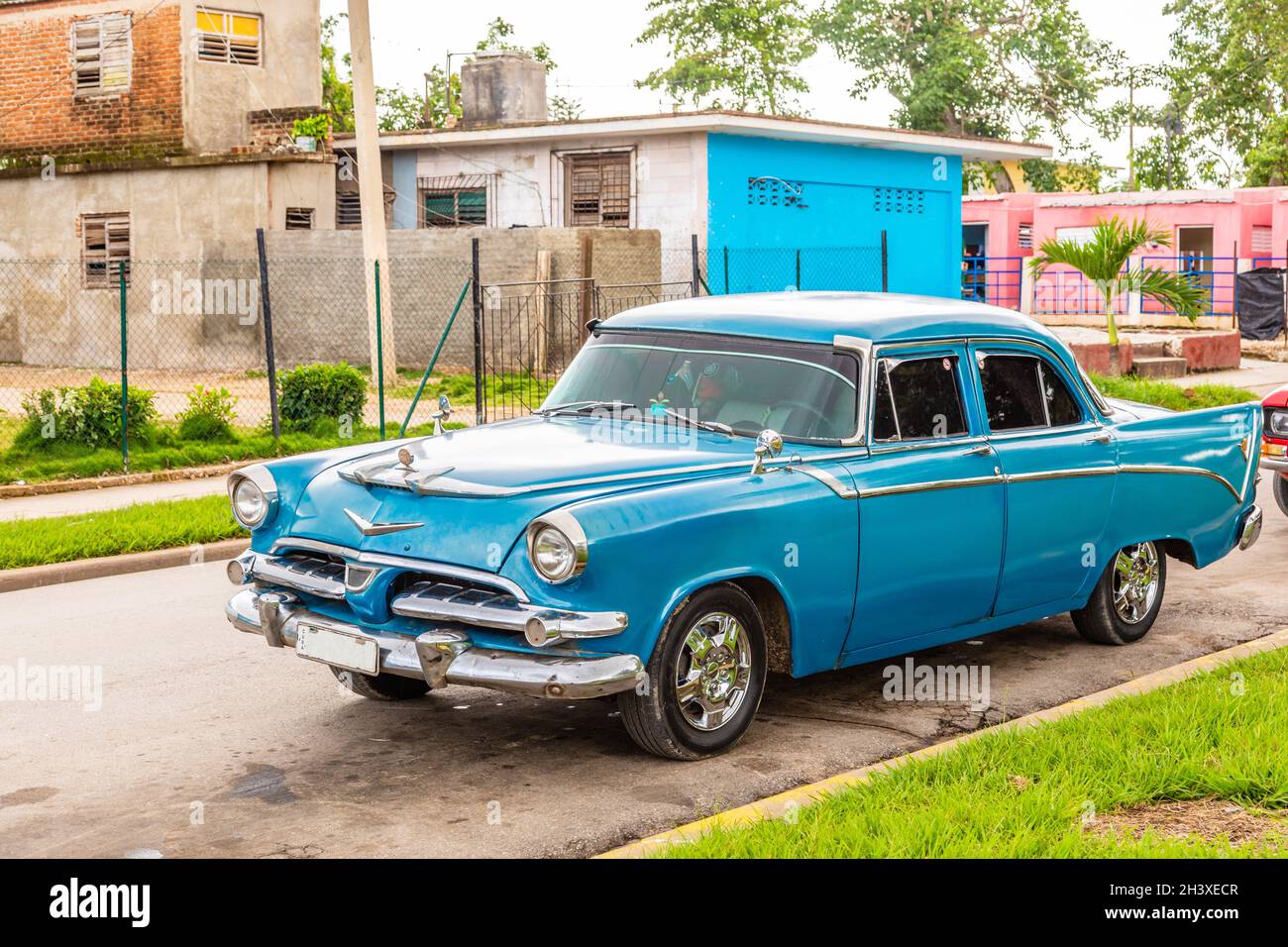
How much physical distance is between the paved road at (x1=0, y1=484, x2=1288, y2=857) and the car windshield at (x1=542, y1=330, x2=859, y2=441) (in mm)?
1271

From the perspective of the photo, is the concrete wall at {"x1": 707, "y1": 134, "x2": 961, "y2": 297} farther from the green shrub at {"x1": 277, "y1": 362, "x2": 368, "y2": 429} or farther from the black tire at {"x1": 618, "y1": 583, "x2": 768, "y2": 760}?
the black tire at {"x1": 618, "y1": 583, "x2": 768, "y2": 760}

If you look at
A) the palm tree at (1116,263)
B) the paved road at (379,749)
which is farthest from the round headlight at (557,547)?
the palm tree at (1116,263)

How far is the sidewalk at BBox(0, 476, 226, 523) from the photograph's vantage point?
12.4 metres

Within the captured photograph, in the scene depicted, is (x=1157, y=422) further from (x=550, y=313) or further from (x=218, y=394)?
(x=550, y=313)

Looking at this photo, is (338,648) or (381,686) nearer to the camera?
(338,648)

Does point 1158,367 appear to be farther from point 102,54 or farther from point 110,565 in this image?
point 102,54

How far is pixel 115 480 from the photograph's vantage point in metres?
13.9

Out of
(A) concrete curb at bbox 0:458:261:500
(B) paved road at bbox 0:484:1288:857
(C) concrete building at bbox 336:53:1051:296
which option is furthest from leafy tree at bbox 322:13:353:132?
(B) paved road at bbox 0:484:1288:857

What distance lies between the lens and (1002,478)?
22.5 feet

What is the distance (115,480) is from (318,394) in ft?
9.81

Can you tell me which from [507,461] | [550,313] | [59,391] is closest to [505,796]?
[507,461]

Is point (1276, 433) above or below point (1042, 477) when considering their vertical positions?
below

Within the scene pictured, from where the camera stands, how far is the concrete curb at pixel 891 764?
4875 millimetres

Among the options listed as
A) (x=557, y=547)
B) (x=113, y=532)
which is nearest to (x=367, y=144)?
(x=113, y=532)
